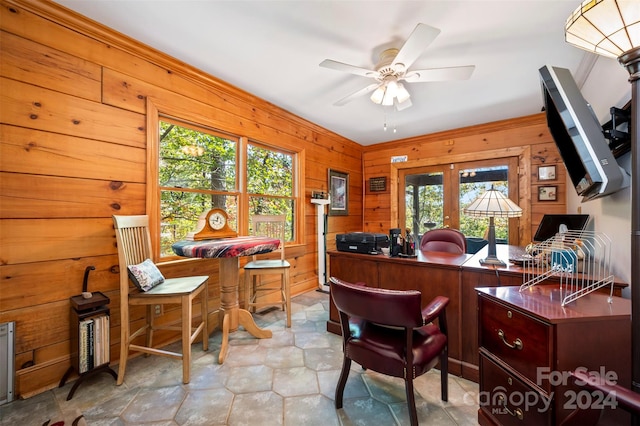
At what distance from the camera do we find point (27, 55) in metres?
1.61

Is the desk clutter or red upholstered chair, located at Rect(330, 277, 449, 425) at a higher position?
the desk clutter

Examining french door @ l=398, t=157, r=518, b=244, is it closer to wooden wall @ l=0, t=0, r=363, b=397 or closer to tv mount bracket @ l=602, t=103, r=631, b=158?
tv mount bracket @ l=602, t=103, r=631, b=158

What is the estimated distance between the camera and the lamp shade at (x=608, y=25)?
82 cm

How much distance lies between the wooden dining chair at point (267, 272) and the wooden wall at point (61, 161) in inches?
28.4

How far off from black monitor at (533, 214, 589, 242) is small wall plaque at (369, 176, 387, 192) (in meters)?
2.74

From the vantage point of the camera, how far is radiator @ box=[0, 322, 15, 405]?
4.89 feet

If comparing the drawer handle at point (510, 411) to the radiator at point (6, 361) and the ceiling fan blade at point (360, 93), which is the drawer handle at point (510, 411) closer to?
the ceiling fan blade at point (360, 93)

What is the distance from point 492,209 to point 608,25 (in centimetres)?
108

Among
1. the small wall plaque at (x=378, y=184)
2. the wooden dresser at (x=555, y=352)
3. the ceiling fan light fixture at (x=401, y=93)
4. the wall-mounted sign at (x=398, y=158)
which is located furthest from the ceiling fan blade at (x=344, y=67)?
the small wall plaque at (x=378, y=184)

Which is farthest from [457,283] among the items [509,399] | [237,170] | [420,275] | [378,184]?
[378,184]

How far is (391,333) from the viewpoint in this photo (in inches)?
55.4

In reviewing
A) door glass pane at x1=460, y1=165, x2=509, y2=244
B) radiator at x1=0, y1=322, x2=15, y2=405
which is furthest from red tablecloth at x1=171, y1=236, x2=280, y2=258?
door glass pane at x1=460, y1=165, x2=509, y2=244

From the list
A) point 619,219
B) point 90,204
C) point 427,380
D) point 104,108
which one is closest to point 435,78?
point 619,219

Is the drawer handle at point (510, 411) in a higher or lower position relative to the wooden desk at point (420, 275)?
lower
